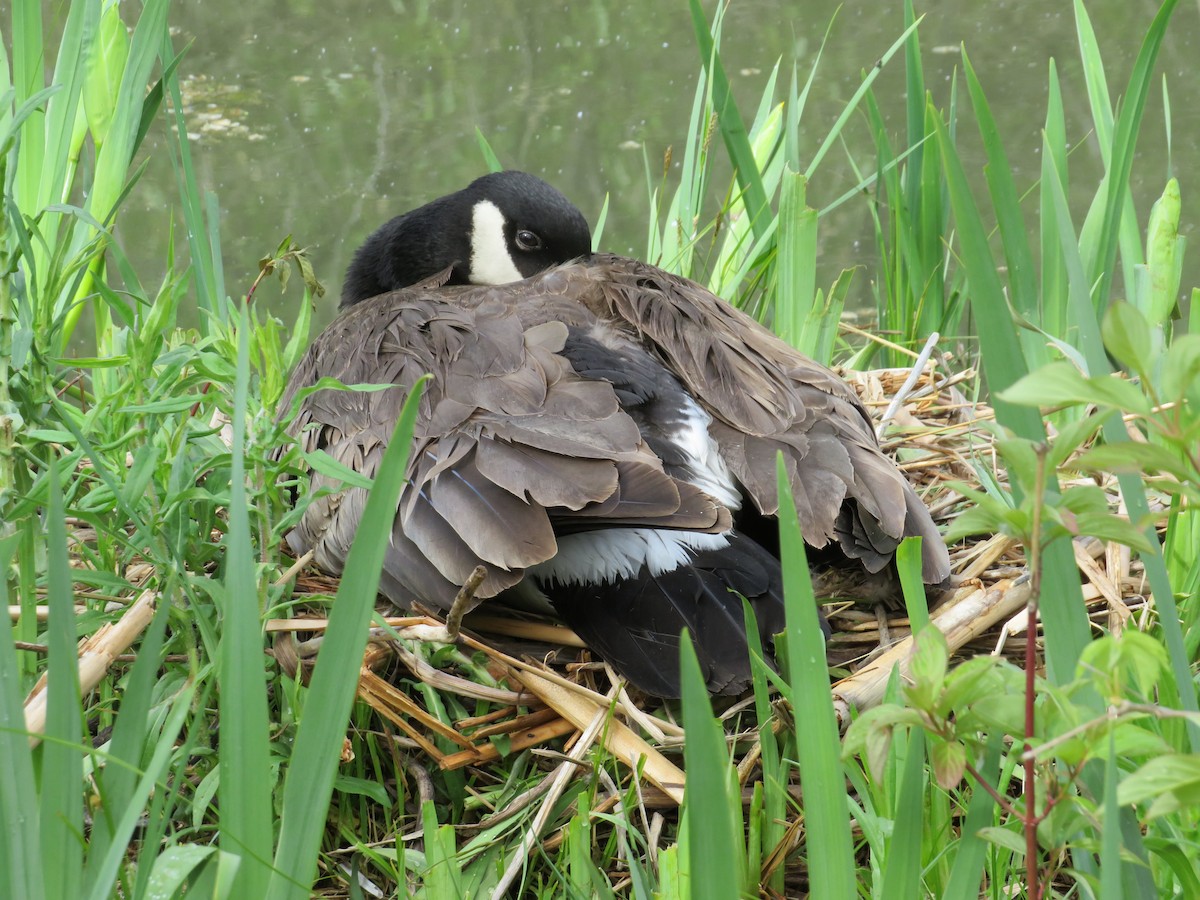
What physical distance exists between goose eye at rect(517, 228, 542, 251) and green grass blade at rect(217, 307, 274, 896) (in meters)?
1.96

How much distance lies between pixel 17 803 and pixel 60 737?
60 mm

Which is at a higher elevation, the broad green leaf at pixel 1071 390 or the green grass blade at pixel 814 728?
the broad green leaf at pixel 1071 390

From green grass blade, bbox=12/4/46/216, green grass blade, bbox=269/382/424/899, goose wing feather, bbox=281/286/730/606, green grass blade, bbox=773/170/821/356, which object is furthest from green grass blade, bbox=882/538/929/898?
green grass blade, bbox=773/170/821/356

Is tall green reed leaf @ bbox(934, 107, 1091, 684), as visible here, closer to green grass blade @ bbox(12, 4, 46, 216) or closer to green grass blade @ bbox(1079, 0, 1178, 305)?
green grass blade @ bbox(1079, 0, 1178, 305)

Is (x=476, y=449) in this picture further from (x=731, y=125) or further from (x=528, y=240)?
(x=528, y=240)

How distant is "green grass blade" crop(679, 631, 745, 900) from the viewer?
930 millimetres

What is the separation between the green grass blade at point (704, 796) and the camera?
930 mm

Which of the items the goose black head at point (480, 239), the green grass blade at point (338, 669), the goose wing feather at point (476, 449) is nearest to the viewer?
the green grass blade at point (338, 669)

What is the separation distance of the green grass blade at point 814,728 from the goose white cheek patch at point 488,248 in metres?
2.02

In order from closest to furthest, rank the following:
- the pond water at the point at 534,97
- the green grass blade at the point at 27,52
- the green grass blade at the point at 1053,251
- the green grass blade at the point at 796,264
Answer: the green grass blade at the point at 27,52 → the green grass blade at the point at 1053,251 → the green grass blade at the point at 796,264 → the pond water at the point at 534,97

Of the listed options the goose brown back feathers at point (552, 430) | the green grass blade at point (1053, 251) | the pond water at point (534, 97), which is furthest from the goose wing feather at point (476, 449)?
the pond water at point (534, 97)

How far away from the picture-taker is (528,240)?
2943mm

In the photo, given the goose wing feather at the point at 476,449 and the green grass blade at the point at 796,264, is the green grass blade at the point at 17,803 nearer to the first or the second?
the goose wing feather at the point at 476,449

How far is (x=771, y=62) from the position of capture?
6.58 meters
